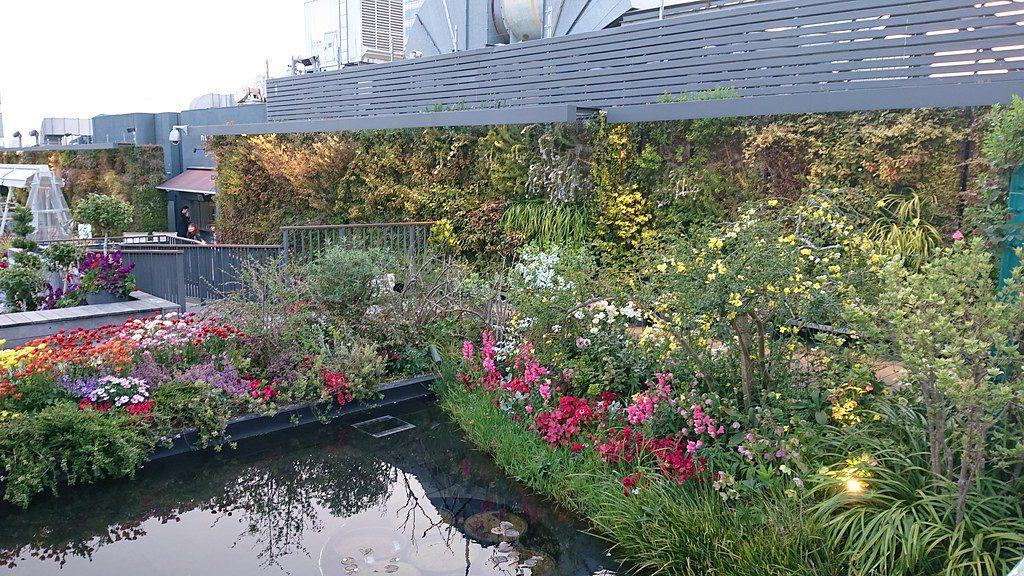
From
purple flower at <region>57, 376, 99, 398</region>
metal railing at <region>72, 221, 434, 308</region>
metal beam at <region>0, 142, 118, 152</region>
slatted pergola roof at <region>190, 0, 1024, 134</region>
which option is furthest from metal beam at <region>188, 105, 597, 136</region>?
metal beam at <region>0, 142, 118, 152</region>

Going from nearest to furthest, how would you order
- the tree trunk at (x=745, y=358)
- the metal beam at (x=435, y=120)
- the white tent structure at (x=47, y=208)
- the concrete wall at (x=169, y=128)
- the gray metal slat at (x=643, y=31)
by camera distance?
the tree trunk at (x=745, y=358)
the gray metal slat at (x=643, y=31)
the metal beam at (x=435, y=120)
the white tent structure at (x=47, y=208)
the concrete wall at (x=169, y=128)

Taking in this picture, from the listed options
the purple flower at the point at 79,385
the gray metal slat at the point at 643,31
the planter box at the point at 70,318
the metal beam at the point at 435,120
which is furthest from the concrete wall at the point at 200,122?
the purple flower at the point at 79,385

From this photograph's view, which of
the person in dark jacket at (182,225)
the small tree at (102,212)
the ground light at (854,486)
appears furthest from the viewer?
the person in dark jacket at (182,225)

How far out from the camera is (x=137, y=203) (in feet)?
88.2

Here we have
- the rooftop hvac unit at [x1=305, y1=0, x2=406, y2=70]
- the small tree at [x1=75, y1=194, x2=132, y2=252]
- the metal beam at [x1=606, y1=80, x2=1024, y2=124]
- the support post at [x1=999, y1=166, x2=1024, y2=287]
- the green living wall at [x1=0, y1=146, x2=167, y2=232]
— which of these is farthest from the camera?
the green living wall at [x1=0, y1=146, x2=167, y2=232]

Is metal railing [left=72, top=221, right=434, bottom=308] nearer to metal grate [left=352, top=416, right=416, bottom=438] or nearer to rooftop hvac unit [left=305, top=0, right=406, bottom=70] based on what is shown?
metal grate [left=352, top=416, right=416, bottom=438]

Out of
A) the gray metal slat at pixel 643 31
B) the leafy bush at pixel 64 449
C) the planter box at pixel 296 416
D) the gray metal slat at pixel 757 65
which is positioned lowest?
the planter box at pixel 296 416

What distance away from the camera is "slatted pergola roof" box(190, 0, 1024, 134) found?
6918 mm

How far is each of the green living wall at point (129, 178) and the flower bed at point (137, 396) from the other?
22450mm

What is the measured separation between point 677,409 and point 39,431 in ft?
13.6

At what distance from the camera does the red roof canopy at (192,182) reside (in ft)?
75.0

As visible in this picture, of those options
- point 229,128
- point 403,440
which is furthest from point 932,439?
point 229,128

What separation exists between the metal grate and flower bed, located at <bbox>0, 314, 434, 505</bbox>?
9.7 inches

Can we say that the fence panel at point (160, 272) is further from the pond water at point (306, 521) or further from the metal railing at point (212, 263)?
the pond water at point (306, 521)
